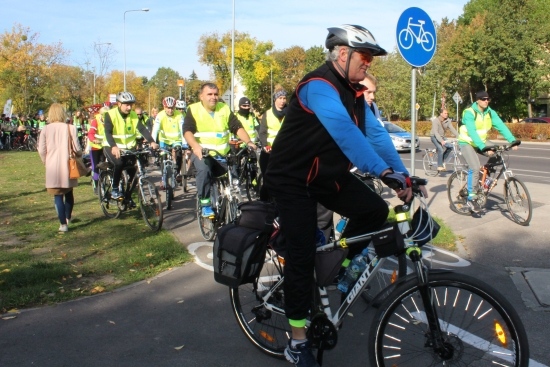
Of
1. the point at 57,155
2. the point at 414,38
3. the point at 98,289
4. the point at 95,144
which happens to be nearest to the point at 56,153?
the point at 57,155

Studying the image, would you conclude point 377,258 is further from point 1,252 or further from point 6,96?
point 6,96

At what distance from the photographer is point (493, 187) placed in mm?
9297

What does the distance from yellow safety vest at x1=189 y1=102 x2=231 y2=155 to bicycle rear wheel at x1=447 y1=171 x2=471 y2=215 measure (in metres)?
3.90

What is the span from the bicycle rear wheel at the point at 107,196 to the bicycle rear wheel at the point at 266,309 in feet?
19.0

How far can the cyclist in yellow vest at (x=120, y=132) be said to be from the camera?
30.6 feet

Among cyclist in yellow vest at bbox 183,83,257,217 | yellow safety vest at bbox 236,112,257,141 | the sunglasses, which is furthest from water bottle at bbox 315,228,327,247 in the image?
yellow safety vest at bbox 236,112,257,141

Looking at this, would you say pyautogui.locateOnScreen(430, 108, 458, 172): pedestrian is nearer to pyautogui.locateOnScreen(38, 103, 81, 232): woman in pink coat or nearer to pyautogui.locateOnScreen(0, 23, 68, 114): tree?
pyautogui.locateOnScreen(38, 103, 81, 232): woman in pink coat

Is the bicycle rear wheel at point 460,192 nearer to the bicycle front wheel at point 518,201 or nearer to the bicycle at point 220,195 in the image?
the bicycle front wheel at point 518,201

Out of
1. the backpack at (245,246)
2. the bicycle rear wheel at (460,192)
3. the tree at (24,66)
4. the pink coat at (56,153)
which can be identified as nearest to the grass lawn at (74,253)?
the pink coat at (56,153)

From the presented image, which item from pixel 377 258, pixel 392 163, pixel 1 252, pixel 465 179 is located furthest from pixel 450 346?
pixel 465 179

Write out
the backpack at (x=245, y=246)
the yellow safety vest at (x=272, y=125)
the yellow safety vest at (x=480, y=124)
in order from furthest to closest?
the yellow safety vest at (x=272, y=125) < the yellow safety vest at (x=480, y=124) < the backpack at (x=245, y=246)

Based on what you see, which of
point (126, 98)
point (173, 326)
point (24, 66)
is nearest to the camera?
point (173, 326)

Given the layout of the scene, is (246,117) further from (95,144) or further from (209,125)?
(209,125)

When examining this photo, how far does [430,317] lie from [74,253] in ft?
17.0
